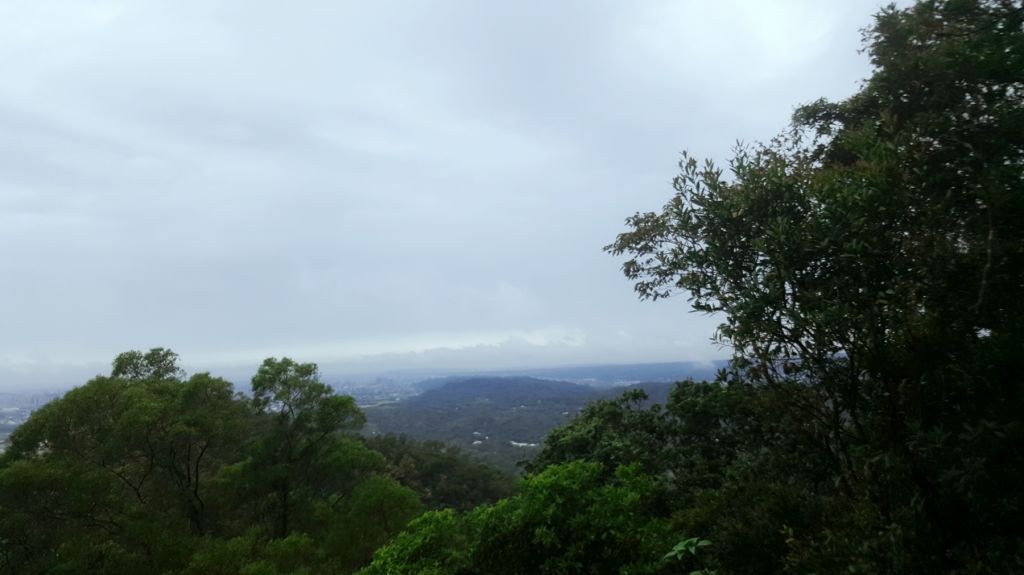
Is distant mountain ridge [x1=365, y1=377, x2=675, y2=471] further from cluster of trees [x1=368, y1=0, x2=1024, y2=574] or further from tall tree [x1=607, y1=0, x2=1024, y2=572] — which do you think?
tall tree [x1=607, y1=0, x2=1024, y2=572]

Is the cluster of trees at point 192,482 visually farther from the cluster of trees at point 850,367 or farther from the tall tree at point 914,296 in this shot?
the tall tree at point 914,296

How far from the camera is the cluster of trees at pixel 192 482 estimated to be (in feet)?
37.7

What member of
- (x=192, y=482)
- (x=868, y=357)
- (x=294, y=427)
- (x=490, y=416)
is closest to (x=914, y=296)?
(x=868, y=357)

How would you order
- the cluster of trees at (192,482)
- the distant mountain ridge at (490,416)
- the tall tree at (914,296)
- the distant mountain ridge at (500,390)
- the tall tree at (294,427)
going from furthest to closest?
the distant mountain ridge at (500,390), the distant mountain ridge at (490,416), the tall tree at (294,427), the cluster of trees at (192,482), the tall tree at (914,296)

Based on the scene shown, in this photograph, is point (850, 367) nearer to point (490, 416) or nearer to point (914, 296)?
point (914, 296)

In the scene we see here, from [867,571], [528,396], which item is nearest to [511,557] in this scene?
[867,571]

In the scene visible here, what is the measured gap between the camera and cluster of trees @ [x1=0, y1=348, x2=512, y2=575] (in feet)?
37.7

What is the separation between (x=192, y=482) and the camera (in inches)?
604

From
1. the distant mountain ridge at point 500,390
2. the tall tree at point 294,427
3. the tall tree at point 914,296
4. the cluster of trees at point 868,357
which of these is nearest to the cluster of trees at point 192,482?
the tall tree at point 294,427

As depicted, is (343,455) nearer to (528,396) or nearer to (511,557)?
(511,557)

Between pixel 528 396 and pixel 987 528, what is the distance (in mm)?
146556

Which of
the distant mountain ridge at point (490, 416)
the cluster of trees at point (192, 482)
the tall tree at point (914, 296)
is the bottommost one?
the distant mountain ridge at point (490, 416)

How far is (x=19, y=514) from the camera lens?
11461mm

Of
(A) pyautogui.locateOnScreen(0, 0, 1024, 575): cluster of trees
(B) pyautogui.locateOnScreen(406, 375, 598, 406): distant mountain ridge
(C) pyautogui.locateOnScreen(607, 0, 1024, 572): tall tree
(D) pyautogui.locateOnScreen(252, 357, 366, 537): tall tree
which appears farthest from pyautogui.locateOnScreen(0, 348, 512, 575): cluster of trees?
(B) pyautogui.locateOnScreen(406, 375, 598, 406): distant mountain ridge
